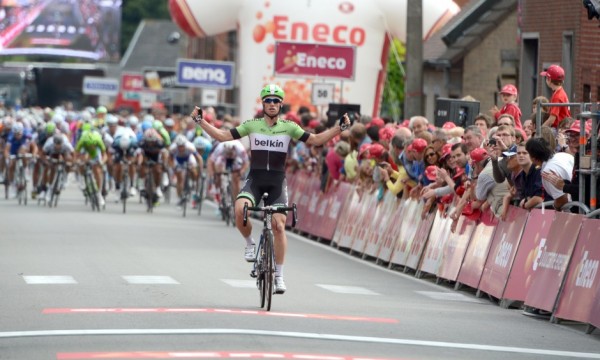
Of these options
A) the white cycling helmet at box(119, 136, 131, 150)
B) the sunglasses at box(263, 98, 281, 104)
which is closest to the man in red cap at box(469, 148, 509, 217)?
the sunglasses at box(263, 98, 281, 104)

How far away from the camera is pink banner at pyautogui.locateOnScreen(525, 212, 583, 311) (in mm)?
15156

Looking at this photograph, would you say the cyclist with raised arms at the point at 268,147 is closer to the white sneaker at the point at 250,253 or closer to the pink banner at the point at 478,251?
the white sneaker at the point at 250,253

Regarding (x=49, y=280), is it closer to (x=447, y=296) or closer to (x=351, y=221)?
(x=447, y=296)

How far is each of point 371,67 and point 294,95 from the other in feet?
6.85

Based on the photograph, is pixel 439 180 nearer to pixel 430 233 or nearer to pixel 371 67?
pixel 430 233

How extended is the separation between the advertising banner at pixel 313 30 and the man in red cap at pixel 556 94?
1565 cm

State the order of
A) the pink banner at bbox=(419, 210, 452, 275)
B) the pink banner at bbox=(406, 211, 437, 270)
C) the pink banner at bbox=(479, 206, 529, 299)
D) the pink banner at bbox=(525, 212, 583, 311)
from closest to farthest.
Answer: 1. the pink banner at bbox=(525, 212, 583, 311)
2. the pink banner at bbox=(479, 206, 529, 299)
3. the pink banner at bbox=(419, 210, 452, 275)
4. the pink banner at bbox=(406, 211, 437, 270)

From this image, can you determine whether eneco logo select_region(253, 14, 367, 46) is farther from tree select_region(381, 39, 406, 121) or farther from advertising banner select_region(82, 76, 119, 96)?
advertising banner select_region(82, 76, 119, 96)

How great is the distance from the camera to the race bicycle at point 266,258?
14.9 m

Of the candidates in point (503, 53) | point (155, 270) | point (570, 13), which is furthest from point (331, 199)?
point (503, 53)

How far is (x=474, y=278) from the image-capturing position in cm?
1803

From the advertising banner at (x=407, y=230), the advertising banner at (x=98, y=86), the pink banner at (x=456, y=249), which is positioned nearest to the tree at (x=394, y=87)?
the advertising banner at (x=98, y=86)

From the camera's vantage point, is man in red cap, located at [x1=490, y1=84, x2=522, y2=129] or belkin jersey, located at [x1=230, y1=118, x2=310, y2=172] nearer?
belkin jersey, located at [x1=230, y1=118, x2=310, y2=172]

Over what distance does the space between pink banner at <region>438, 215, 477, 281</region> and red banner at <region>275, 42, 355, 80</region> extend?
15.7 meters
